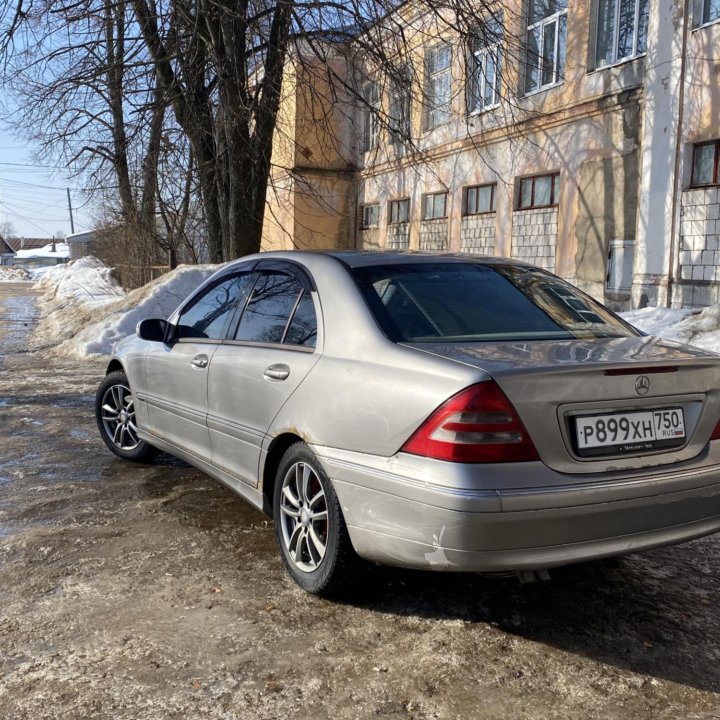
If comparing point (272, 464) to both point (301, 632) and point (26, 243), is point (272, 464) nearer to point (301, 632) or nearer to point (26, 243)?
point (301, 632)

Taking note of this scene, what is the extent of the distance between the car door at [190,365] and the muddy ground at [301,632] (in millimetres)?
504

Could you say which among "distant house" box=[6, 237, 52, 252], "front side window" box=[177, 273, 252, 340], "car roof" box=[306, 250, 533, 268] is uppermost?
"distant house" box=[6, 237, 52, 252]

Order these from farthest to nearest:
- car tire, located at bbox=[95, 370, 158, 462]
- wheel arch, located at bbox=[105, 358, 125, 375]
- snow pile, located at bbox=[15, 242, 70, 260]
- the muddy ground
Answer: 1. snow pile, located at bbox=[15, 242, 70, 260]
2. wheel arch, located at bbox=[105, 358, 125, 375]
3. car tire, located at bbox=[95, 370, 158, 462]
4. the muddy ground

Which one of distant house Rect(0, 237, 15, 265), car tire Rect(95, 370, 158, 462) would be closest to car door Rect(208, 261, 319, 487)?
car tire Rect(95, 370, 158, 462)

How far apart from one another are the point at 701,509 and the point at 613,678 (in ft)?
2.40

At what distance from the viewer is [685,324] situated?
977 centimetres

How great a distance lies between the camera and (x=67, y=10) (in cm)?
1041

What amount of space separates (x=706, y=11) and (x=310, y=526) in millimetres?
10884

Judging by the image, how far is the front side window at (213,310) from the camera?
423 cm

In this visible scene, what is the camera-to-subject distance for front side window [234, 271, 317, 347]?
3.55 meters

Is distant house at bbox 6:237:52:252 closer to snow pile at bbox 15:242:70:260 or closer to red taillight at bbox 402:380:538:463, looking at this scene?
snow pile at bbox 15:242:70:260

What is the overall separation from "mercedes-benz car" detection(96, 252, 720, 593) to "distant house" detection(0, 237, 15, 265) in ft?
363

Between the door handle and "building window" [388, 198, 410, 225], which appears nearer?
the door handle

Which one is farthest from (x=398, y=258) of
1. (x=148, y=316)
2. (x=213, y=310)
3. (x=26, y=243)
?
(x=26, y=243)
